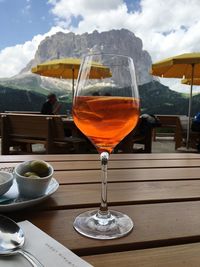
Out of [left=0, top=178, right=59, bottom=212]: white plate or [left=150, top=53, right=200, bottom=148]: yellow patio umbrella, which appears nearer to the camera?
[left=0, top=178, right=59, bottom=212]: white plate

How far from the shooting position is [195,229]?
0.53 metres

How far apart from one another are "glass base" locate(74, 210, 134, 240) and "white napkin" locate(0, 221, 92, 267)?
2.7 inches

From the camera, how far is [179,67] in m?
6.90

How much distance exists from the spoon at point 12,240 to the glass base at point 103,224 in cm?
10

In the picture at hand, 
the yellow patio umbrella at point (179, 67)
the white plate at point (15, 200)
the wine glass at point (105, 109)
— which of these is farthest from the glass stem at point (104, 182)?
the yellow patio umbrella at point (179, 67)

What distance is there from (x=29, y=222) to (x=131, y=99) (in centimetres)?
28

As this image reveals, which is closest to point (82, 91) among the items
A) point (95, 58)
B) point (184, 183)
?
point (95, 58)

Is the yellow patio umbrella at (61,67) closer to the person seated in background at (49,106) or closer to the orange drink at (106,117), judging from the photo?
the person seated in background at (49,106)

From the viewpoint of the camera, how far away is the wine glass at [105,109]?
1.80 feet

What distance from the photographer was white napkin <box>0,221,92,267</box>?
1.28 ft

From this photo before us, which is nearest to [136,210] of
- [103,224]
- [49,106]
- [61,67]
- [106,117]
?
[103,224]

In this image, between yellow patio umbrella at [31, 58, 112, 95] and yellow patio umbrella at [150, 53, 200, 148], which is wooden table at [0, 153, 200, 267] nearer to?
yellow patio umbrella at [31, 58, 112, 95]

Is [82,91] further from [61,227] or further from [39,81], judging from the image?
[39,81]

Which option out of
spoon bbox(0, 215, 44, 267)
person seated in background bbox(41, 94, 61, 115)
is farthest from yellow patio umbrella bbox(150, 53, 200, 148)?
spoon bbox(0, 215, 44, 267)
